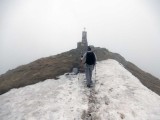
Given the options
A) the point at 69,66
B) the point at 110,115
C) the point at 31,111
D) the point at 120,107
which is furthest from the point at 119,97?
the point at 69,66

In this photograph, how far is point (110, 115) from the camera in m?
25.8

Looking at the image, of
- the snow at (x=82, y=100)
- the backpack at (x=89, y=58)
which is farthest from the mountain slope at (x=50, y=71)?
the backpack at (x=89, y=58)

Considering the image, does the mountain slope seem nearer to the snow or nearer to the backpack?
the snow

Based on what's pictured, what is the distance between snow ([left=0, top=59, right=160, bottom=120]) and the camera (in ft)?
86.4

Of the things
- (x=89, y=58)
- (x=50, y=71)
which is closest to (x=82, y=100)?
(x=89, y=58)

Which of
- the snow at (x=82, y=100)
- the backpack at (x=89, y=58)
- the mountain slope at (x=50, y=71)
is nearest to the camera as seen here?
the snow at (x=82, y=100)

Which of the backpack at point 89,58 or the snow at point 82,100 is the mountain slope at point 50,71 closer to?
the snow at point 82,100

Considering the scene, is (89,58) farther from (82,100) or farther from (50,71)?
(50,71)

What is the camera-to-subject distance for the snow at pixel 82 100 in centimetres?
2633

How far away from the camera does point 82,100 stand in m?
29.0

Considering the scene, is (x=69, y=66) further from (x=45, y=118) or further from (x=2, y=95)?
(x=45, y=118)

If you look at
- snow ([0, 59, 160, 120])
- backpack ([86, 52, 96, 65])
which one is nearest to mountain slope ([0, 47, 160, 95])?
snow ([0, 59, 160, 120])

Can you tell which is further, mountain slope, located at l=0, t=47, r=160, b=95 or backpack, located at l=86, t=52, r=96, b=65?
mountain slope, located at l=0, t=47, r=160, b=95

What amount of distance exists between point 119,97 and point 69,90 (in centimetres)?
558
